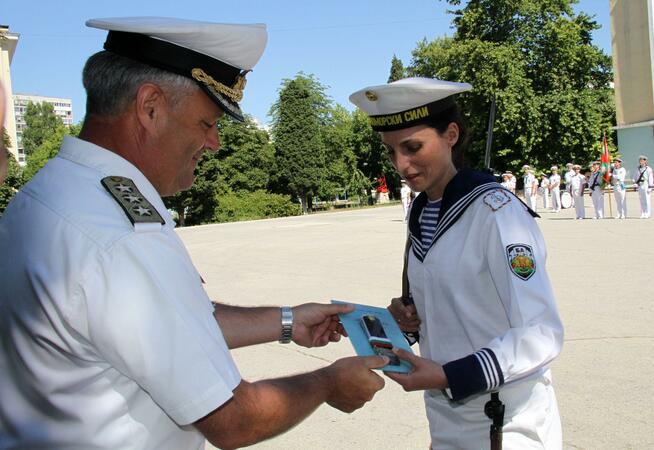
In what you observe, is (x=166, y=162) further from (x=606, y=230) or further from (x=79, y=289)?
(x=606, y=230)

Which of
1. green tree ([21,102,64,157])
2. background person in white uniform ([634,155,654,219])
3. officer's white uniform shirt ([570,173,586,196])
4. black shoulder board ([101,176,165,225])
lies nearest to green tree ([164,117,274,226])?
officer's white uniform shirt ([570,173,586,196])

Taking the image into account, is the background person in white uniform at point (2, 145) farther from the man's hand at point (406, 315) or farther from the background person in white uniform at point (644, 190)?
the background person in white uniform at point (644, 190)

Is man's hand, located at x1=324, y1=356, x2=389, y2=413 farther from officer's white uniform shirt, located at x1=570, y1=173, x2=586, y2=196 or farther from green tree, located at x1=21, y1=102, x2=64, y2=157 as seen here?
green tree, located at x1=21, y1=102, x2=64, y2=157

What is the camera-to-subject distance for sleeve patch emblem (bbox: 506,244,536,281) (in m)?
1.87

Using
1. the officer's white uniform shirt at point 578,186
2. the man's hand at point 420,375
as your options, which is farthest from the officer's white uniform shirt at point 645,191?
the man's hand at point 420,375

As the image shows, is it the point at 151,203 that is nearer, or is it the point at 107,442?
the point at 107,442

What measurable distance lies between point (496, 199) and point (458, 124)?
55 centimetres

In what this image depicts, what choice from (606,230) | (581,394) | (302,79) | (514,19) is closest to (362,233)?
(606,230)

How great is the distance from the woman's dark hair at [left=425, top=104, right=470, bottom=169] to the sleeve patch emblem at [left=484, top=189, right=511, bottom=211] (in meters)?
0.45

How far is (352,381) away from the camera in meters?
1.76

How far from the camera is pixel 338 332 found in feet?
8.70

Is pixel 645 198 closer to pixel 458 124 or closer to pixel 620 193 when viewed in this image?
pixel 620 193

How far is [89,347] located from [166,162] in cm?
61

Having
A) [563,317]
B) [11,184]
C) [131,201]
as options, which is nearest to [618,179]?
[563,317]
